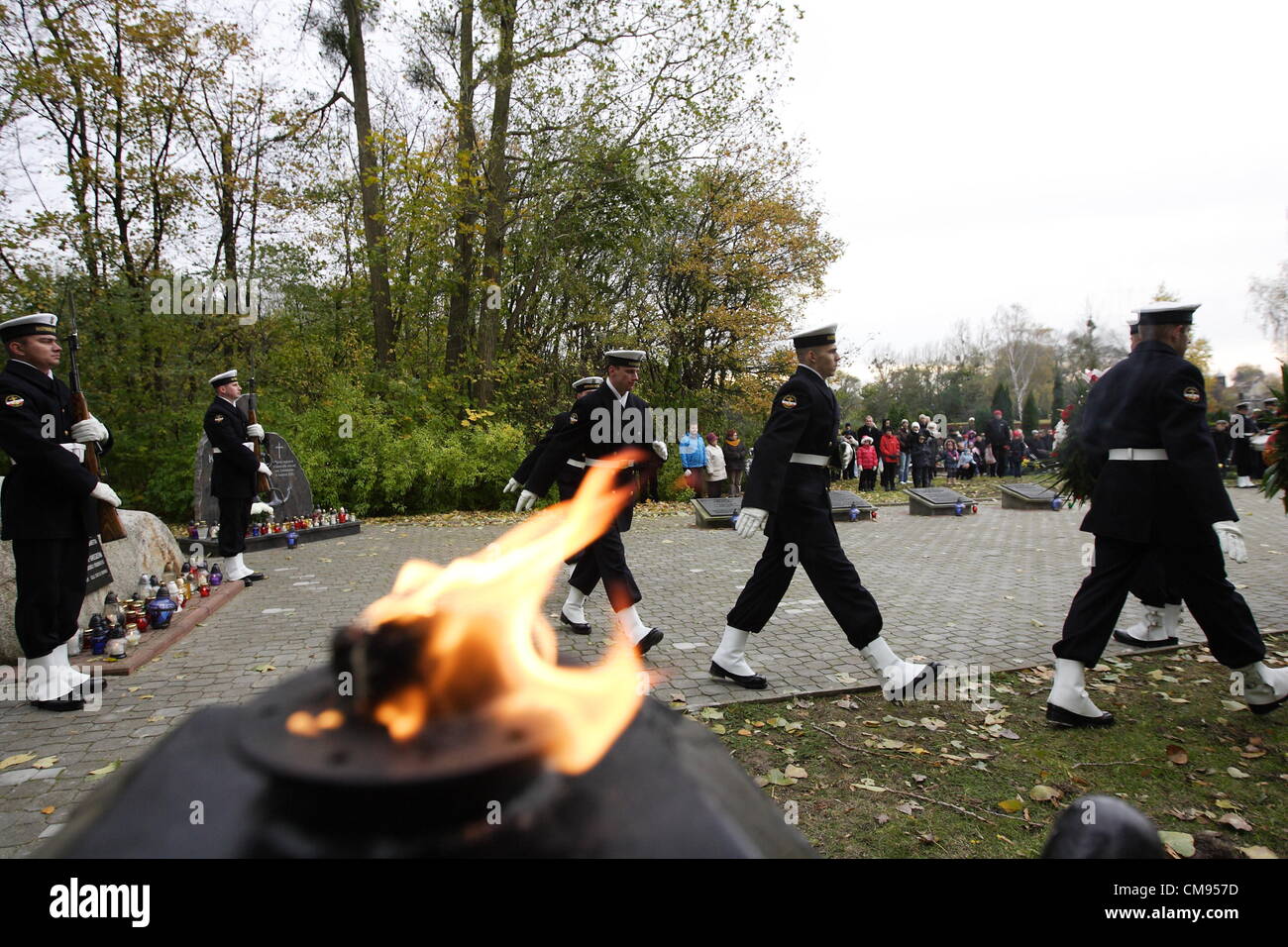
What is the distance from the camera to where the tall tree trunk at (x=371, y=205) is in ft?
59.7

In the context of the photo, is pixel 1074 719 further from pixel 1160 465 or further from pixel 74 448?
pixel 74 448

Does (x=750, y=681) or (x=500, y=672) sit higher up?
(x=500, y=672)

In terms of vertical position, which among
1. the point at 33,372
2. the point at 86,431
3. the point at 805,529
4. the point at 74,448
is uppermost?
the point at 33,372

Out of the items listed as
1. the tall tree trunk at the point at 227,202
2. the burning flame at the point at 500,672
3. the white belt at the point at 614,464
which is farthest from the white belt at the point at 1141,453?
the tall tree trunk at the point at 227,202

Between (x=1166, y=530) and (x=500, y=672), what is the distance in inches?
170

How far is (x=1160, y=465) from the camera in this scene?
4164mm

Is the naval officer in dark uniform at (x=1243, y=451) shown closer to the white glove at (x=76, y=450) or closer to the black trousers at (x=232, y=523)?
the black trousers at (x=232, y=523)

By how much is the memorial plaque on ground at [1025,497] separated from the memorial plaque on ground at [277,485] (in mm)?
14428

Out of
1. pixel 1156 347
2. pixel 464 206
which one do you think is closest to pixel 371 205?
pixel 464 206

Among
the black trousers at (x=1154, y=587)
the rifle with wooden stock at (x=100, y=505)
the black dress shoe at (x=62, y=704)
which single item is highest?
the rifle with wooden stock at (x=100, y=505)

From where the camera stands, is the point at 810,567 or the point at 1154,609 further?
the point at 1154,609

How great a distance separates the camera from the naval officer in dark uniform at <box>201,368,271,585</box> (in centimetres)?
848
